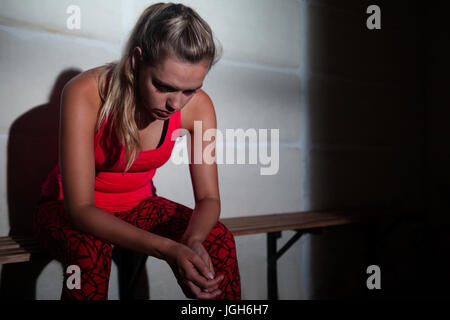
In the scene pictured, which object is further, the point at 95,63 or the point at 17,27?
the point at 95,63

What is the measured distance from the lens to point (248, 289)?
1489mm

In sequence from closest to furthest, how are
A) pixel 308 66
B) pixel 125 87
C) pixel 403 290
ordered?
pixel 125 87 → pixel 308 66 → pixel 403 290

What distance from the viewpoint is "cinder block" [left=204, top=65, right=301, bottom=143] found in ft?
4.54

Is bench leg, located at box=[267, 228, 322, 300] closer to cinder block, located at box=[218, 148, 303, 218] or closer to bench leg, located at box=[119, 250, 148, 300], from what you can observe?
cinder block, located at box=[218, 148, 303, 218]

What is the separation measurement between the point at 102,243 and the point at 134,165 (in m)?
0.23

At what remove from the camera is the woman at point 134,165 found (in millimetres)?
752

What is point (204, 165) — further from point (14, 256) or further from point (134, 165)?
point (14, 256)

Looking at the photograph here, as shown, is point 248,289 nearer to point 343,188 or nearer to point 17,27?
point 343,188

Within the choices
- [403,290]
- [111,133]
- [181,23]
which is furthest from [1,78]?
[403,290]

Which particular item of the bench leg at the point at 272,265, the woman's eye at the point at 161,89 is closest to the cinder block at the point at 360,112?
the bench leg at the point at 272,265

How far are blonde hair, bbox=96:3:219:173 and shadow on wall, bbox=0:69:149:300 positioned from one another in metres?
0.35

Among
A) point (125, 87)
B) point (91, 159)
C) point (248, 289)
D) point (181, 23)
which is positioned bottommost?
point (248, 289)

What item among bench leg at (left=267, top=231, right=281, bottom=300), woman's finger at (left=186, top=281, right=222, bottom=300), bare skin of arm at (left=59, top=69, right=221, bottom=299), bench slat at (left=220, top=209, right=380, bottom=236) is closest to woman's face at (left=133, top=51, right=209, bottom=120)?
bare skin of arm at (left=59, top=69, right=221, bottom=299)

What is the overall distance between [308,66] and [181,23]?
0.96 metres
